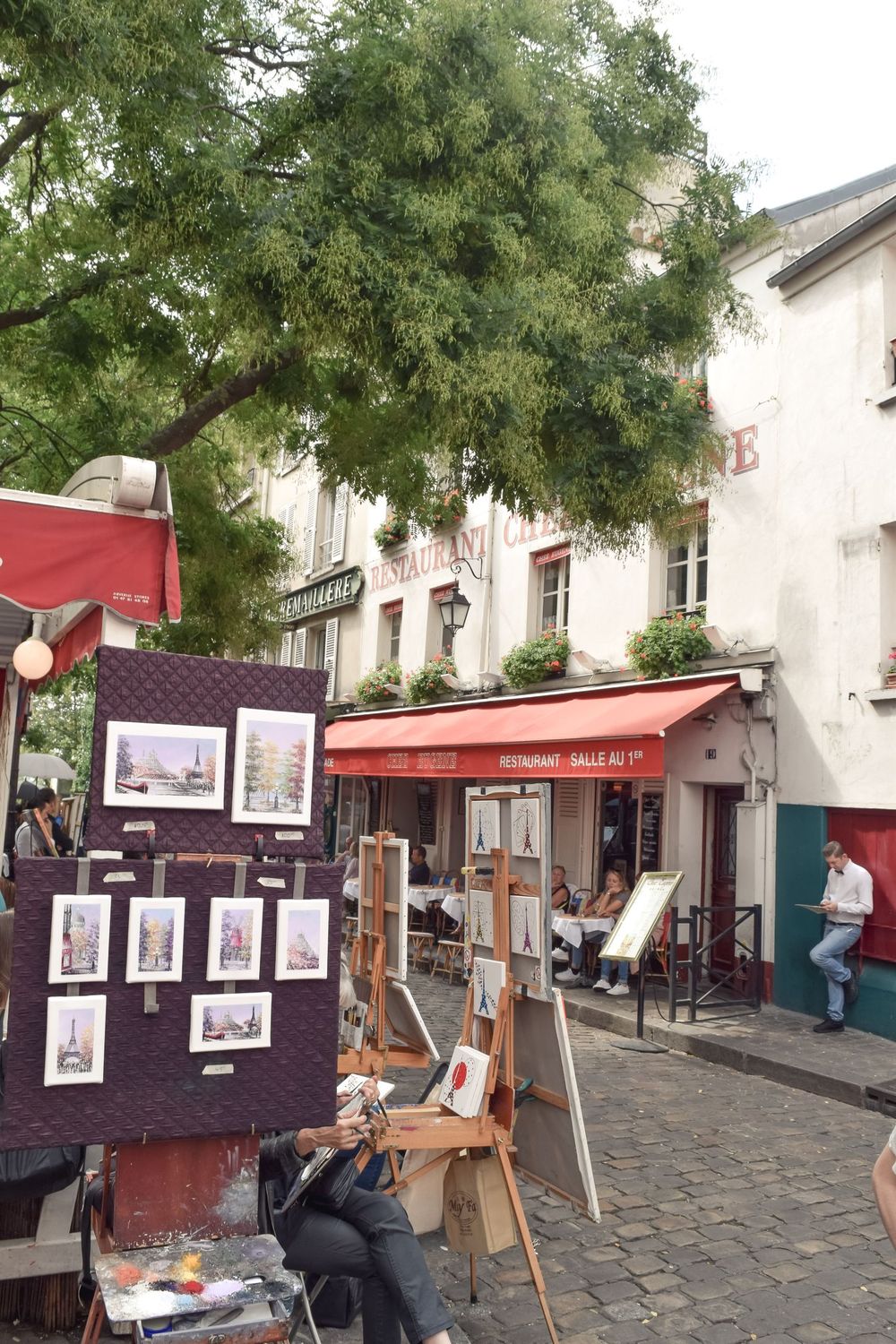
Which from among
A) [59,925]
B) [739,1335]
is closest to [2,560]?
[59,925]

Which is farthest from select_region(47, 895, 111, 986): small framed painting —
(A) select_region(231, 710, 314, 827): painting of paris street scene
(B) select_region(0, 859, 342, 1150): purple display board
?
(A) select_region(231, 710, 314, 827): painting of paris street scene

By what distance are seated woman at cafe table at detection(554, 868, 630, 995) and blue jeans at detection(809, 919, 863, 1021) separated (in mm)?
2517

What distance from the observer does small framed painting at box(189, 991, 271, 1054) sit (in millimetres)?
3049

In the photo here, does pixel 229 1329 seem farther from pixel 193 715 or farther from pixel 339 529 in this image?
pixel 339 529

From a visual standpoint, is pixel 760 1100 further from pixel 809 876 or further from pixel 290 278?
pixel 290 278

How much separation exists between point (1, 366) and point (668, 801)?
831cm

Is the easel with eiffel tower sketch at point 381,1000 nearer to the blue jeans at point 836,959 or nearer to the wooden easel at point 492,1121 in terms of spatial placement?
the wooden easel at point 492,1121

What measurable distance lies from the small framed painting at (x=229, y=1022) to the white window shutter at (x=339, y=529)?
19.9 meters

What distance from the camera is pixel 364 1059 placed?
567 centimetres

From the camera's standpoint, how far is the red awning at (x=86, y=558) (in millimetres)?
4277

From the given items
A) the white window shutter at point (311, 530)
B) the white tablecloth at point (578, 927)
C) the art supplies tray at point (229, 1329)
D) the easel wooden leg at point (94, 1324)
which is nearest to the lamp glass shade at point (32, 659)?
the easel wooden leg at point (94, 1324)

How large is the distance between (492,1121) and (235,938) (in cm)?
169

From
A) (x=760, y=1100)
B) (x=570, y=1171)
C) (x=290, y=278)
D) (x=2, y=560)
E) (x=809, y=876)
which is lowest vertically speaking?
(x=760, y=1100)

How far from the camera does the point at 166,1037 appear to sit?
9.94 ft
